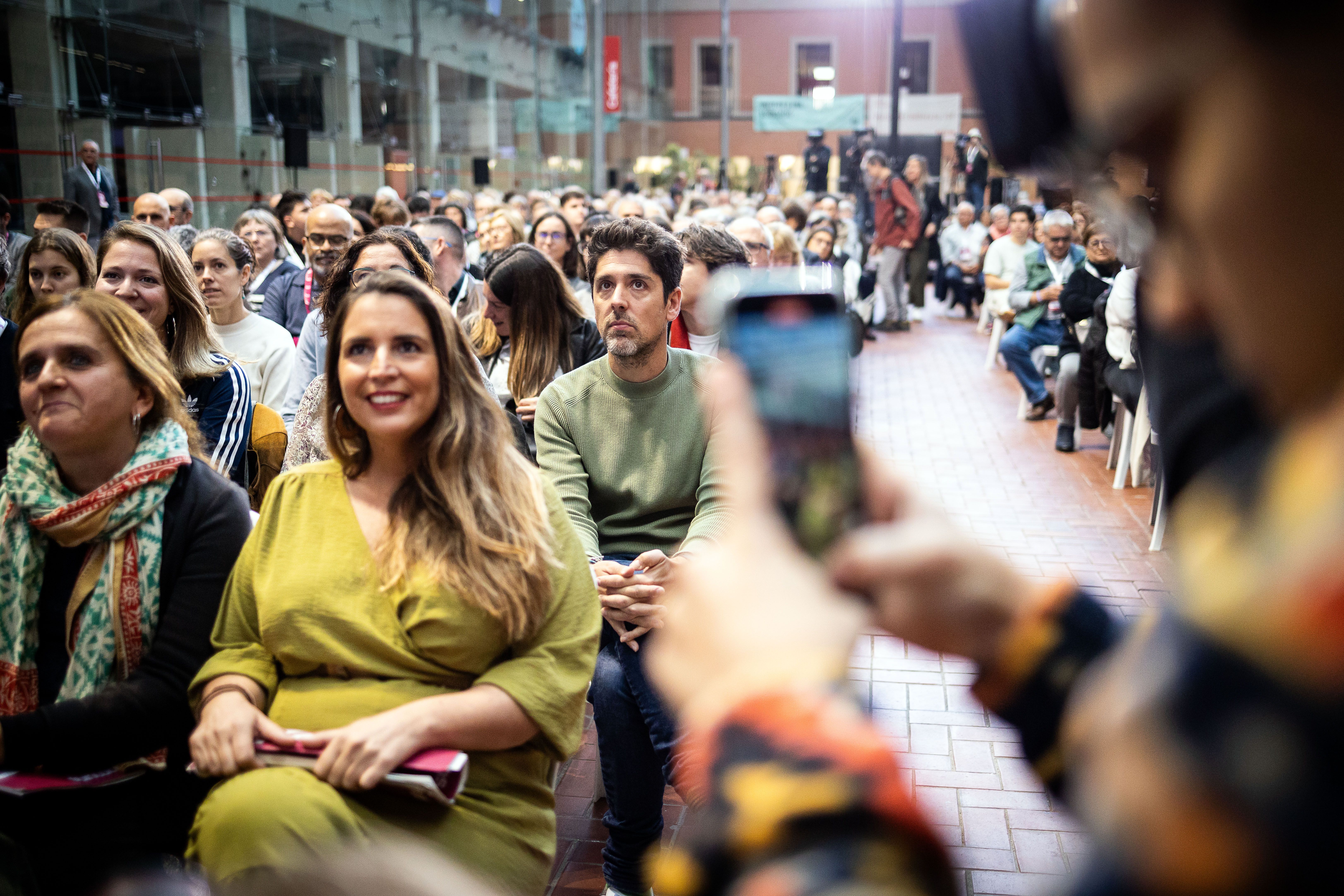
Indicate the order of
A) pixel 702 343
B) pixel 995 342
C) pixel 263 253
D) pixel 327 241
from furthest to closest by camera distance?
pixel 995 342, pixel 263 253, pixel 327 241, pixel 702 343

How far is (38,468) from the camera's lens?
235 cm

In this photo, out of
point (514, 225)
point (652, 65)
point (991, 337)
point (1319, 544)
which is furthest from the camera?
point (652, 65)

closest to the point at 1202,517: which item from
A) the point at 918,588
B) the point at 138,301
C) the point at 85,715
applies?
the point at 918,588

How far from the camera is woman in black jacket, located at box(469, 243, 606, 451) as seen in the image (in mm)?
4555

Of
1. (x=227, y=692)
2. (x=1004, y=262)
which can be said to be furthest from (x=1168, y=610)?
(x=1004, y=262)

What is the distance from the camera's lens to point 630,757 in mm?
2986

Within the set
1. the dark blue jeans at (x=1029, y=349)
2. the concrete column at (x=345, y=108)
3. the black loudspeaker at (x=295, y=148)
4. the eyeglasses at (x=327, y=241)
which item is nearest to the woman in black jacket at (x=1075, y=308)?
the dark blue jeans at (x=1029, y=349)

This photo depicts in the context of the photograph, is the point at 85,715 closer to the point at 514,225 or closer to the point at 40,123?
the point at 514,225

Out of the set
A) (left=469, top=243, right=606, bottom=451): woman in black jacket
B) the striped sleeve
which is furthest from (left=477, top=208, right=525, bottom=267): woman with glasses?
the striped sleeve

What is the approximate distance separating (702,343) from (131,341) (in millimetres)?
2719

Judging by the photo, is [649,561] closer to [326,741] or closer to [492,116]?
[326,741]

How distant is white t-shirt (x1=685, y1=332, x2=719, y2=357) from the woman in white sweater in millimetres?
1758

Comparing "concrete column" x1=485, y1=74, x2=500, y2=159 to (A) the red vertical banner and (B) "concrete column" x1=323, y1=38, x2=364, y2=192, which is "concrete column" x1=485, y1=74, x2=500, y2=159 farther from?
(B) "concrete column" x1=323, y1=38, x2=364, y2=192

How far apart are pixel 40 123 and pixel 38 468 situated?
8.80 m
